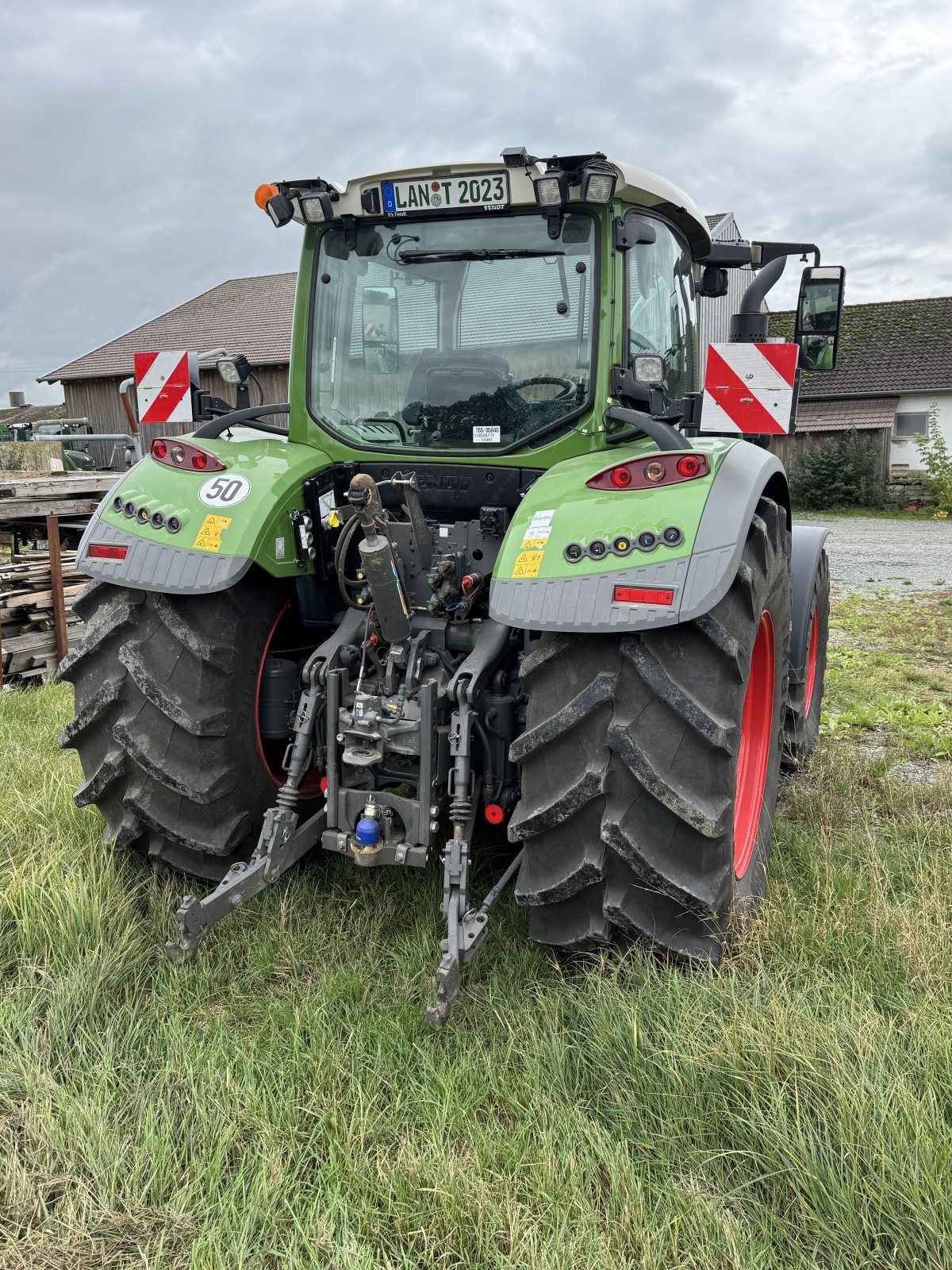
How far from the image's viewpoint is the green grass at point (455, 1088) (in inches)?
75.5

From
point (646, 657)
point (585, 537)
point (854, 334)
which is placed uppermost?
point (854, 334)

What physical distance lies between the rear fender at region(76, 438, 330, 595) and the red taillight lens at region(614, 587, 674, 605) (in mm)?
1135

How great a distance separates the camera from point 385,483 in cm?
324

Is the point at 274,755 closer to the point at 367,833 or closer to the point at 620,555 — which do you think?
the point at 367,833

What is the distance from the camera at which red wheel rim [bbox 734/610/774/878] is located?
327 centimetres

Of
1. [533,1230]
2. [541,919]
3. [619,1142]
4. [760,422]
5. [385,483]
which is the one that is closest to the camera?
[533,1230]

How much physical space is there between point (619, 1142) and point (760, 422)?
196cm

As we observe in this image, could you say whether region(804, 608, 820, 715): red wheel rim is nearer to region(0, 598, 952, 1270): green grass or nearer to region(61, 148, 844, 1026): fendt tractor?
region(61, 148, 844, 1026): fendt tractor

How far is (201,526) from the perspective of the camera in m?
3.04

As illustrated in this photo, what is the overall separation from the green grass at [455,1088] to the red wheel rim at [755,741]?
210 millimetres

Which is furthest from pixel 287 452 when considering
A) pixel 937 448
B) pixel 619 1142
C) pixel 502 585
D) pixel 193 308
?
pixel 193 308

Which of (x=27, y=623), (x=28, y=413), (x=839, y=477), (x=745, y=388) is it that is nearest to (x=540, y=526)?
(x=745, y=388)

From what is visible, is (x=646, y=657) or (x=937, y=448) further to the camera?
(x=937, y=448)

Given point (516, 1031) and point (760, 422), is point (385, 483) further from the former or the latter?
point (516, 1031)
